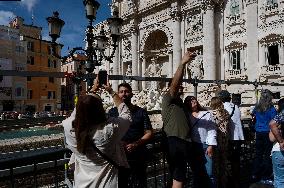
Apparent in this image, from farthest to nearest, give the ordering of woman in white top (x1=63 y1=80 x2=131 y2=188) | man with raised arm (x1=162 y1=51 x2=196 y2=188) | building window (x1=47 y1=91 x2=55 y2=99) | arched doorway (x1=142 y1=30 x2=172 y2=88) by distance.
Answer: building window (x1=47 y1=91 x2=55 y2=99)
arched doorway (x1=142 y1=30 x2=172 y2=88)
man with raised arm (x1=162 y1=51 x2=196 y2=188)
woman in white top (x1=63 y1=80 x2=131 y2=188)

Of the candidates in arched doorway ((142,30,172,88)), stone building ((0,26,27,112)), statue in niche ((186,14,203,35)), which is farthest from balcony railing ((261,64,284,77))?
stone building ((0,26,27,112))

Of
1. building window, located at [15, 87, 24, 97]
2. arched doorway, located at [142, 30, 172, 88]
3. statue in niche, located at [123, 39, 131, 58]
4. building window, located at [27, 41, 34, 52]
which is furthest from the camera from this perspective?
building window, located at [27, 41, 34, 52]

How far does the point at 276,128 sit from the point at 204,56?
69.1ft

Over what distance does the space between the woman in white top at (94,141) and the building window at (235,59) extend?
21924 mm

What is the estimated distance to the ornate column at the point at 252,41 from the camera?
71.8 feet

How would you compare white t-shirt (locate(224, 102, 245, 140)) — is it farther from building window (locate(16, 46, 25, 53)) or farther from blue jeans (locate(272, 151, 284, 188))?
building window (locate(16, 46, 25, 53))

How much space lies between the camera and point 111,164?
2.83 metres

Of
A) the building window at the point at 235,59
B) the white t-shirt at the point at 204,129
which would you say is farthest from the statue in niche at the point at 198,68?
the white t-shirt at the point at 204,129

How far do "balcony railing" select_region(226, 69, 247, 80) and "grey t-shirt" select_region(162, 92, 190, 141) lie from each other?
19.8 meters

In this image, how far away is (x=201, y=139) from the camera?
15.4 feet

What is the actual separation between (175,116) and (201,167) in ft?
3.75

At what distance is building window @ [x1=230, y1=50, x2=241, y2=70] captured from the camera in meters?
23.3

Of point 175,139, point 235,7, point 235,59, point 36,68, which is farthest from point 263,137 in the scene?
point 36,68

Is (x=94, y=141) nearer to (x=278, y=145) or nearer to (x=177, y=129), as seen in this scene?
(x=177, y=129)
